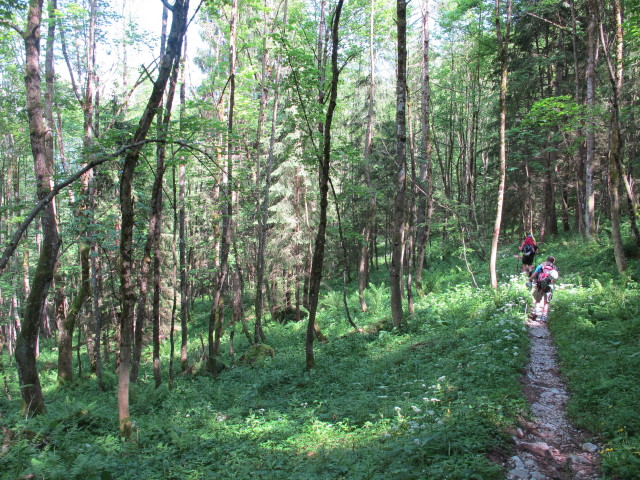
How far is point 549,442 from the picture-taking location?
4746mm

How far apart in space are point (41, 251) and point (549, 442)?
28.6ft

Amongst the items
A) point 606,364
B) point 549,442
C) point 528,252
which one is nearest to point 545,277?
point 606,364

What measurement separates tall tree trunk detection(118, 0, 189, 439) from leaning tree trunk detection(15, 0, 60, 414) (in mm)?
1988

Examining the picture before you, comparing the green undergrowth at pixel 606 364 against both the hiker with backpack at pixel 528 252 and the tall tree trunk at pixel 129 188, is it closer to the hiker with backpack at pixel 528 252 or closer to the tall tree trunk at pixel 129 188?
the hiker with backpack at pixel 528 252

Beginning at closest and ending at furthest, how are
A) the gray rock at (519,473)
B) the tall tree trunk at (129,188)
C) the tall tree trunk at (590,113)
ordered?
1. the gray rock at (519,473)
2. the tall tree trunk at (129,188)
3. the tall tree trunk at (590,113)

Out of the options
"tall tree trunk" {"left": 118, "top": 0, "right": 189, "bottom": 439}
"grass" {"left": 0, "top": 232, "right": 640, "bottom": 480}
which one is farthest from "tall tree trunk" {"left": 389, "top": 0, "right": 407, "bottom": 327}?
"tall tree trunk" {"left": 118, "top": 0, "right": 189, "bottom": 439}

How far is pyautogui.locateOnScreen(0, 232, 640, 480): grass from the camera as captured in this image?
14.8ft

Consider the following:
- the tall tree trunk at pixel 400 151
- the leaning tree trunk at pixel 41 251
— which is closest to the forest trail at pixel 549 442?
the tall tree trunk at pixel 400 151

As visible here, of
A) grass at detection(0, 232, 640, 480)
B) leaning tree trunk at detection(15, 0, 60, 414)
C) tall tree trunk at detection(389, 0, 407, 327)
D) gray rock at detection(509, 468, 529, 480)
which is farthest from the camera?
tall tree trunk at detection(389, 0, 407, 327)

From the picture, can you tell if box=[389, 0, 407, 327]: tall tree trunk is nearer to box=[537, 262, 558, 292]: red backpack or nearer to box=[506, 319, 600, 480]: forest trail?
box=[537, 262, 558, 292]: red backpack

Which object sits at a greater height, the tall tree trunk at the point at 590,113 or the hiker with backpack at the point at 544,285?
the tall tree trunk at the point at 590,113

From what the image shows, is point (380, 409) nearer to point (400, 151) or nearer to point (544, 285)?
point (544, 285)

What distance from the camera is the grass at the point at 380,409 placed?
451 cm

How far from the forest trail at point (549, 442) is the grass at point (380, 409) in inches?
7.0
